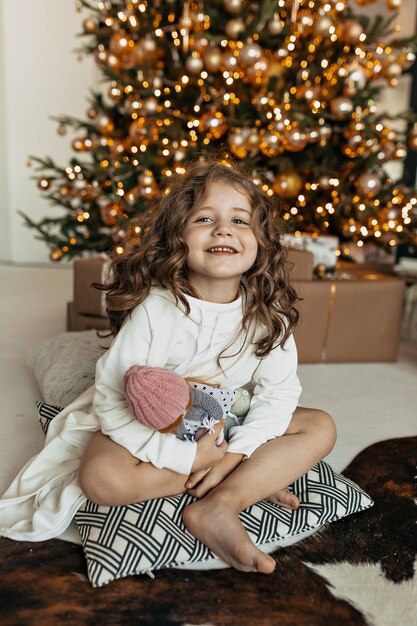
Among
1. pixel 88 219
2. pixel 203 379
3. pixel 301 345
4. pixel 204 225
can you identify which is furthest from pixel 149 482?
pixel 88 219

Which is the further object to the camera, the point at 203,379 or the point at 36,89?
the point at 36,89

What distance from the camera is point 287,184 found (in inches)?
86.3

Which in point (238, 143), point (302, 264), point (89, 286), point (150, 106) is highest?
point (150, 106)

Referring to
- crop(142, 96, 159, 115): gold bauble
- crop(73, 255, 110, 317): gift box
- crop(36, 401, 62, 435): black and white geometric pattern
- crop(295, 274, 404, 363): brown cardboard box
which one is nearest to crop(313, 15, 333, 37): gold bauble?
crop(142, 96, 159, 115): gold bauble

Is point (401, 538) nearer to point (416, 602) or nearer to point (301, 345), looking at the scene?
point (416, 602)

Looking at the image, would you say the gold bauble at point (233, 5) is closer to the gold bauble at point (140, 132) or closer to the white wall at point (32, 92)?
the gold bauble at point (140, 132)

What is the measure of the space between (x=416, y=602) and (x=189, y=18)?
1.95 metres

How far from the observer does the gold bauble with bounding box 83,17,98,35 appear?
2.22 metres

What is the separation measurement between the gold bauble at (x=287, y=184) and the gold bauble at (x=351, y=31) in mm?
500

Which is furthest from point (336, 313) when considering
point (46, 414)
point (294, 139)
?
point (46, 414)

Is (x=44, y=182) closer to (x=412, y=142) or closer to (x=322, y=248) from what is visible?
(x=322, y=248)

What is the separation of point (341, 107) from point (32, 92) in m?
2.28

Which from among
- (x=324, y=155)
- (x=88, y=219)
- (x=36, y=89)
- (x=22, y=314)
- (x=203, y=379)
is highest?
(x=36, y=89)

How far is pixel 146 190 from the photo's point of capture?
2152 millimetres
